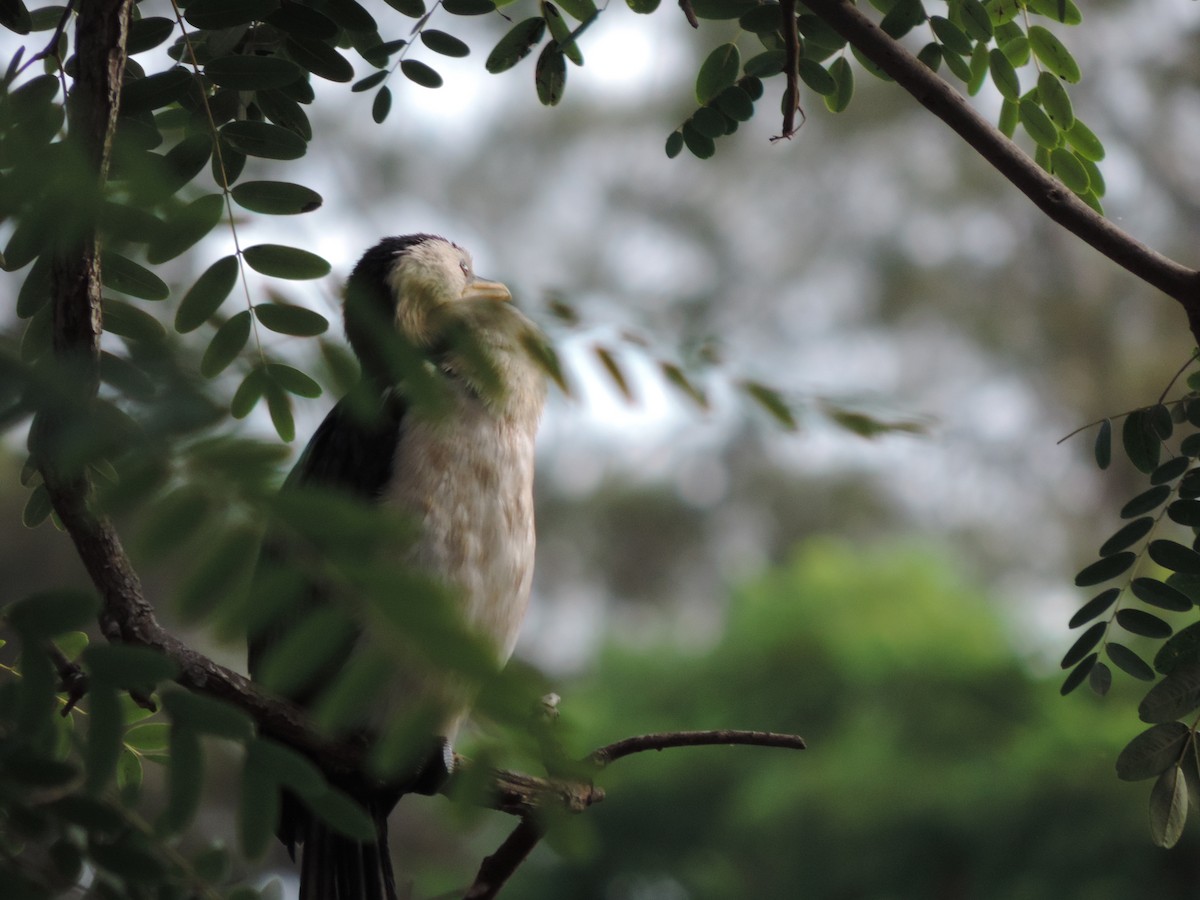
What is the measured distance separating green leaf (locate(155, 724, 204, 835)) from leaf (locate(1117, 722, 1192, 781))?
38.8 inches

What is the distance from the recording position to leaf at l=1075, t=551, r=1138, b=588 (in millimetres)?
1442

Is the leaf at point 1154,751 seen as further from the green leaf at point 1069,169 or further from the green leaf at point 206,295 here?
the green leaf at point 206,295

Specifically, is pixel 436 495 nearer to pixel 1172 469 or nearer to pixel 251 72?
pixel 251 72

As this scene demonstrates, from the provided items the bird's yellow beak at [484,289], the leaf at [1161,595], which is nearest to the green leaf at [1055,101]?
Answer: the leaf at [1161,595]

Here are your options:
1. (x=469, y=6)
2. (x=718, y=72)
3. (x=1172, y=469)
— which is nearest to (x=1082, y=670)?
(x=1172, y=469)

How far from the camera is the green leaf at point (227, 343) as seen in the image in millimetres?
1206

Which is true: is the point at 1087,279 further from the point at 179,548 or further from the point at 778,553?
the point at 179,548

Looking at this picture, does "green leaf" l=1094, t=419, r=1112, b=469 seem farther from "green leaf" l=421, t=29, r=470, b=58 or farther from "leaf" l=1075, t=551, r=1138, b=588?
"green leaf" l=421, t=29, r=470, b=58

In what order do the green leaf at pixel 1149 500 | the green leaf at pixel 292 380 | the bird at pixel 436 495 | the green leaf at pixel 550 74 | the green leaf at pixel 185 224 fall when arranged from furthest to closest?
the bird at pixel 436 495, the green leaf at pixel 550 74, the green leaf at pixel 1149 500, the green leaf at pixel 292 380, the green leaf at pixel 185 224

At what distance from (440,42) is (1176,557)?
3.74ft

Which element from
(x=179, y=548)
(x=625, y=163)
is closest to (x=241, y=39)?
(x=179, y=548)

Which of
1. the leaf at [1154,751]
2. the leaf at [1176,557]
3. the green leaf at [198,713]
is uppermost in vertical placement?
the leaf at [1176,557]

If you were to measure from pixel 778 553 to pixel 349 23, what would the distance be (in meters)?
11.3

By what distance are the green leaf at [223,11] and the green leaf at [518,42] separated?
350 mm
